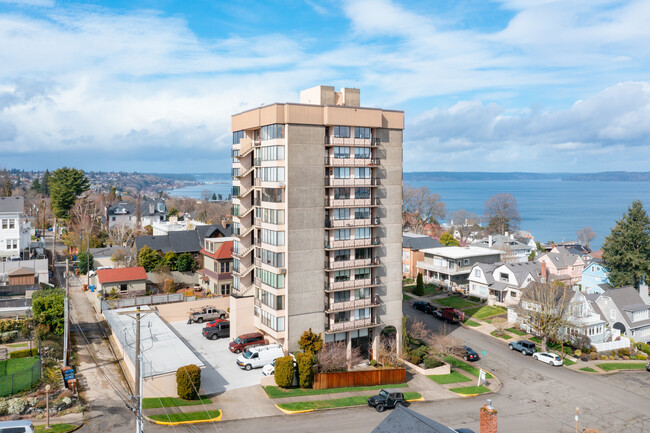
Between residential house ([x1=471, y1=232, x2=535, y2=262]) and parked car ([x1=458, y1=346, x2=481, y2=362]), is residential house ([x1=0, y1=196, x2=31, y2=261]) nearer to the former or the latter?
parked car ([x1=458, y1=346, x2=481, y2=362])

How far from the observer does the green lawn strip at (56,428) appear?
93.9 ft

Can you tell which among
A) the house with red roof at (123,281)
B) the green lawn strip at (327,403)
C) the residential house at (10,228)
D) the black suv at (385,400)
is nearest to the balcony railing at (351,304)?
the green lawn strip at (327,403)

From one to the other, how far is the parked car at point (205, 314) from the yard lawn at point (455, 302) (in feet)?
110

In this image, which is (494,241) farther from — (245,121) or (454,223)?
(245,121)

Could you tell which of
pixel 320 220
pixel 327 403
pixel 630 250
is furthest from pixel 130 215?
pixel 630 250

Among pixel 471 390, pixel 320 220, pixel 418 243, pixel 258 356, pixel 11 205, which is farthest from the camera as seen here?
pixel 418 243

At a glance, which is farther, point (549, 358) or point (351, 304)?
point (549, 358)

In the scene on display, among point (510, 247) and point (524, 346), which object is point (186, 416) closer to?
point (524, 346)

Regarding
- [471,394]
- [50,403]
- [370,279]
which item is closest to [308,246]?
[370,279]

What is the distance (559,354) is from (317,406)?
32.0 m

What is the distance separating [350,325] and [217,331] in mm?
14596

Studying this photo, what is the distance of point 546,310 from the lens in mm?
52938

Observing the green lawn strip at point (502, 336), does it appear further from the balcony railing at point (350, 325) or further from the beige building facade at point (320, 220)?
the balcony railing at point (350, 325)

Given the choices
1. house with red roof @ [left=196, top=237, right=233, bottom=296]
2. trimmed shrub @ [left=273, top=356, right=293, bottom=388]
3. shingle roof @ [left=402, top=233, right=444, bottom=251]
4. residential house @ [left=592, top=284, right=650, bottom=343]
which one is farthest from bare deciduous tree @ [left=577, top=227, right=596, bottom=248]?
trimmed shrub @ [left=273, top=356, right=293, bottom=388]
